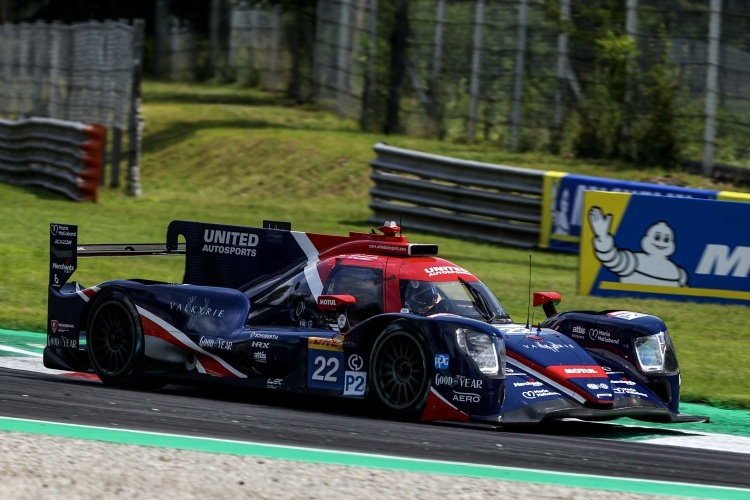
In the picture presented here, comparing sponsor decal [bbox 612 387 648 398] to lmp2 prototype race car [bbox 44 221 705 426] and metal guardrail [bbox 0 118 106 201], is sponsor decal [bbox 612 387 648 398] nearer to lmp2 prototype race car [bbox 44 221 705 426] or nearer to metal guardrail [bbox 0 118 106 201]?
lmp2 prototype race car [bbox 44 221 705 426]

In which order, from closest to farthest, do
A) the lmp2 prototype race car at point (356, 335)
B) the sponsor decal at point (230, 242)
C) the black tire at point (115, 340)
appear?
1. the lmp2 prototype race car at point (356, 335)
2. the black tire at point (115, 340)
3. the sponsor decal at point (230, 242)

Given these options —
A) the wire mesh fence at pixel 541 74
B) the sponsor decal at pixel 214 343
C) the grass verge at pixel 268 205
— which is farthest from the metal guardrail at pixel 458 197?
the sponsor decal at pixel 214 343

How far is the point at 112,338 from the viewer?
30.5 ft

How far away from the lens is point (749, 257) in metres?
14.0

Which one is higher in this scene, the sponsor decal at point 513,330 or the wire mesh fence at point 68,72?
the wire mesh fence at point 68,72

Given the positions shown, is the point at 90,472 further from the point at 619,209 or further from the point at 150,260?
the point at 150,260

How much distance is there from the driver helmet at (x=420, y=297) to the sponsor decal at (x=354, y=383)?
604 millimetres

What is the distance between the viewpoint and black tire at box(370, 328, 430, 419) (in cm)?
782

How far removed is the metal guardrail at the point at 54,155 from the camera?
886 inches

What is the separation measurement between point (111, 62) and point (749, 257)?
1403 centimetres

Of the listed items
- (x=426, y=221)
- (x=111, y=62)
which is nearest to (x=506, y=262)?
(x=426, y=221)

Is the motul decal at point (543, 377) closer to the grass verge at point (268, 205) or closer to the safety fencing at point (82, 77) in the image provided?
the grass verge at point (268, 205)

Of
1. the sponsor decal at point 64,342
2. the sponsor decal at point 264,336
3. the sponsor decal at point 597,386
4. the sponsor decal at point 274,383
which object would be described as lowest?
the sponsor decal at point 274,383

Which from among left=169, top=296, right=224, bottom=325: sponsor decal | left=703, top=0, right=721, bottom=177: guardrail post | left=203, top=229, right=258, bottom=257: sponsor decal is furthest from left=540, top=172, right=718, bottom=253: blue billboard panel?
left=169, top=296, right=224, bottom=325: sponsor decal
